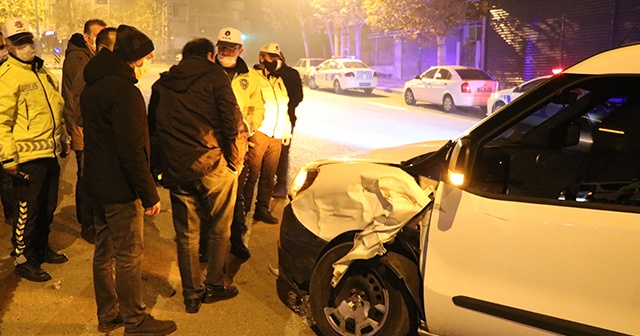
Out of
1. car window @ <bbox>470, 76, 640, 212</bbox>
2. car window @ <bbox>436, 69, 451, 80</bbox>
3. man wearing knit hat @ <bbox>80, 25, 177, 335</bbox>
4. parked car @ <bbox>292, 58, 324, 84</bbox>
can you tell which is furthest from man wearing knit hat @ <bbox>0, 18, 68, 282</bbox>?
parked car @ <bbox>292, 58, 324, 84</bbox>

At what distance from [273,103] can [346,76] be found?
19.0 meters

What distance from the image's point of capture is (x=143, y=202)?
149 inches

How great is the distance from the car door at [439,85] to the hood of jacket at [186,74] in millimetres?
15572

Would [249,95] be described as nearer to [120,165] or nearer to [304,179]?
[304,179]

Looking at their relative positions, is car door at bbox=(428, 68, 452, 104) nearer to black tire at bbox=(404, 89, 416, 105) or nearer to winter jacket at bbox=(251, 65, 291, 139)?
black tire at bbox=(404, 89, 416, 105)

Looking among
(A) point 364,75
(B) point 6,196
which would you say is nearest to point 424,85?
(A) point 364,75

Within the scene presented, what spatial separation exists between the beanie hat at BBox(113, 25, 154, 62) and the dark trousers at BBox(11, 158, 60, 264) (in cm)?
170

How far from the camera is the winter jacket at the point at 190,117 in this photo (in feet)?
13.7

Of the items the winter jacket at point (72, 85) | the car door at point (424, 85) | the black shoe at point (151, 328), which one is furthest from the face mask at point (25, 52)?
the car door at point (424, 85)

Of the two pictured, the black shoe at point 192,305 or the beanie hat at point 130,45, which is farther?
the black shoe at point 192,305

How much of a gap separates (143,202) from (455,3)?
2174 centimetres

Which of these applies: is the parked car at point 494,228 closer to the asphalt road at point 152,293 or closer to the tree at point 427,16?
the asphalt road at point 152,293

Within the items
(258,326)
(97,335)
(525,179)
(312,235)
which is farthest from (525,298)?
(97,335)

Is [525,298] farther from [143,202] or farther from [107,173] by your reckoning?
[107,173]
